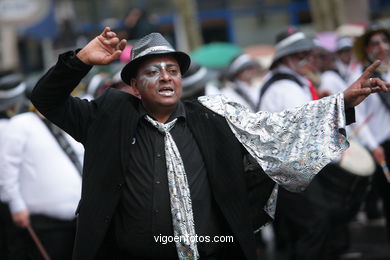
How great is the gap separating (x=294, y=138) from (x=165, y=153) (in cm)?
71

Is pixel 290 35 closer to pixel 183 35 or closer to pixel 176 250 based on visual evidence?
pixel 176 250

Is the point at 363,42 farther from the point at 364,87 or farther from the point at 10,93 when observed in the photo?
the point at 364,87

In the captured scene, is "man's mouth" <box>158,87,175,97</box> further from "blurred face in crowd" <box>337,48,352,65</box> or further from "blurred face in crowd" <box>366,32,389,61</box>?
"blurred face in crowd" <box>337,48,352,65</box>

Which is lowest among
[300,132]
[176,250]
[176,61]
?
[176,250]

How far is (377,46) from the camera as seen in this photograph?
24.7ft

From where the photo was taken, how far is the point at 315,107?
436 centimetres

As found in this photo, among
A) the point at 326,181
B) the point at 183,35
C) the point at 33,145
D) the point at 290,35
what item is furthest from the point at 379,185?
the point at 183,35

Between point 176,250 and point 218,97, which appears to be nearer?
point 176,250

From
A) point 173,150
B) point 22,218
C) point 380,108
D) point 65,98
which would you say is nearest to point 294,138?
point 173,150

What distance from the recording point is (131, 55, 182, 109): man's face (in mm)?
4402

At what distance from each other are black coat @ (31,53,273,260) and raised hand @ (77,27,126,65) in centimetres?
6

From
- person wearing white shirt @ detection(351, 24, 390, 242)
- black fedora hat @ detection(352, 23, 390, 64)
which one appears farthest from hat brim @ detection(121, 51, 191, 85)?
black fedora hat @ detection(352, 23, 390, 64)

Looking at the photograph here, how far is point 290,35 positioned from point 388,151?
4.67 ft

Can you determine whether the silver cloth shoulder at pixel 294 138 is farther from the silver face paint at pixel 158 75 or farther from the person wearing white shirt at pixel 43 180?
the person wearing white shirt at pixel 43 180
